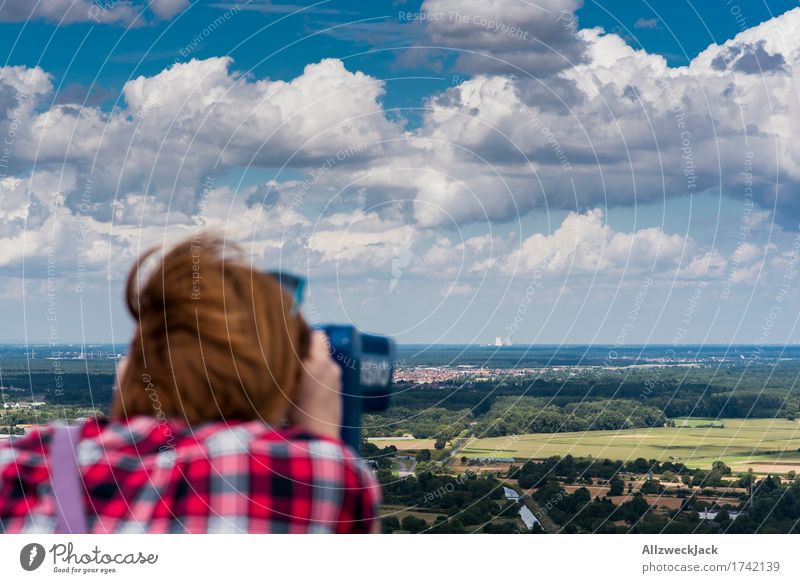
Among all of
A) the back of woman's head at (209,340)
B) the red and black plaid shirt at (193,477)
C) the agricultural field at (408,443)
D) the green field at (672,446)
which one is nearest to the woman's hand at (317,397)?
the back of woman's head at (209,340)

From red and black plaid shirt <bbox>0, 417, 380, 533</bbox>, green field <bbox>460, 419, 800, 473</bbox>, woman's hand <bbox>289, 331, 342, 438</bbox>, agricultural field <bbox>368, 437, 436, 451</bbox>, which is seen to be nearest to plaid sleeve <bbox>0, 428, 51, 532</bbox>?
red and black plaid shirt <bbox>0, 417, 380, 533</bbox>

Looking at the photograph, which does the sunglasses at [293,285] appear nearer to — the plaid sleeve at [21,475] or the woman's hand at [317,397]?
the woman's hand at [317,397]

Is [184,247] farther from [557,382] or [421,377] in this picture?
[557,382]

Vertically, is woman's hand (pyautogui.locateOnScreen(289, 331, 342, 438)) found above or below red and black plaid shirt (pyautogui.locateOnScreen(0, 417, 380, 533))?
above

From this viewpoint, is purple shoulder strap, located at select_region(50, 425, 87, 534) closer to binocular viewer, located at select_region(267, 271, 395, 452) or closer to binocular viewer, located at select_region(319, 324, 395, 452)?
binocular viewer, located at select_region(267, 271, 395, 452)
